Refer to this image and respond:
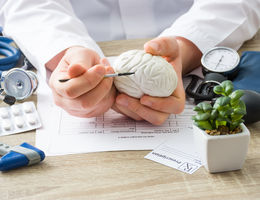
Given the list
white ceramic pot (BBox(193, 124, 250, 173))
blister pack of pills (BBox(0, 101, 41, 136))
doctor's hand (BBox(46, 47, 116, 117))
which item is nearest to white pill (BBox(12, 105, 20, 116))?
blister pack of pills (BBox(0, 101, 41, 136))

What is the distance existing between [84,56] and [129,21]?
0.53m

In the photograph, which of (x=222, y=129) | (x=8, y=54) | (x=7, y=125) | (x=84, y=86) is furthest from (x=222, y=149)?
(x=8, y=54)

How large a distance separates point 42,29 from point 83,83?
45 centimetres

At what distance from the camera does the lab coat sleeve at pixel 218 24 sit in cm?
110

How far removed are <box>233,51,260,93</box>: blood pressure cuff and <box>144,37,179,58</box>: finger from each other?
18 cm

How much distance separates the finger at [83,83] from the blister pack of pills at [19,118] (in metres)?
0.18

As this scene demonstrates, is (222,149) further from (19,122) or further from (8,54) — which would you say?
(8,54)

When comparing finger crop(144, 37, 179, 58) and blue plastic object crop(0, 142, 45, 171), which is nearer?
blue plastic object crop(0, 142, 45, 171)

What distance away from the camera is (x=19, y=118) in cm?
89

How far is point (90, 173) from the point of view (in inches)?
28.3

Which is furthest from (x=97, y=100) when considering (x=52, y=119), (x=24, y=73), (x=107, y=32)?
(x=107, y=32)

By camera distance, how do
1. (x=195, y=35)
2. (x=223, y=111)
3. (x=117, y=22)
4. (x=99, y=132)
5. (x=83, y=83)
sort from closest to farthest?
(x=223, y=111) → (x=83, y=83) → (x=99, y=132) → (x=195, y=35) → (x=117, y=22)

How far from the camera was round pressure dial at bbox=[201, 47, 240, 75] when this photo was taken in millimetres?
969

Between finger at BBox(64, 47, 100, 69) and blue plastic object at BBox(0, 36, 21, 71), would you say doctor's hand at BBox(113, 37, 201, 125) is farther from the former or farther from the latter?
blue plastic object at BBox(0, 36, 21, 71)
